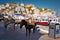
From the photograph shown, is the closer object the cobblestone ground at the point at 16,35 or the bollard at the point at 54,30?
the cobblestone ground at the point at 16,35

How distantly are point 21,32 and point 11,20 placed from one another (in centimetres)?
29

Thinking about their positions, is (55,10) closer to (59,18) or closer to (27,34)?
(59,18)

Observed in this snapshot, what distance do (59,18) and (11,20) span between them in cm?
Result: 91

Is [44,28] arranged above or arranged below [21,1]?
below

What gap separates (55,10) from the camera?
3.68m

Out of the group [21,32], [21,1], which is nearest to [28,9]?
[21,1]

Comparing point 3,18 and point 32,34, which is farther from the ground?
point 3,18

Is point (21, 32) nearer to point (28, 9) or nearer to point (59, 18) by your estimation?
point (28, 9)

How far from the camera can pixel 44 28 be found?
3.55 meters

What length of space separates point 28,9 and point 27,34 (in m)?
0.47

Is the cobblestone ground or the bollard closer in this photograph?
the cobblestone ground

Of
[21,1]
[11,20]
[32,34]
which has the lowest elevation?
[32,34]

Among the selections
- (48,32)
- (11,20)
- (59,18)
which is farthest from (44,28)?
(11,20)

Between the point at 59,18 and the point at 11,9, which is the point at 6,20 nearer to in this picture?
the point at 11,9
